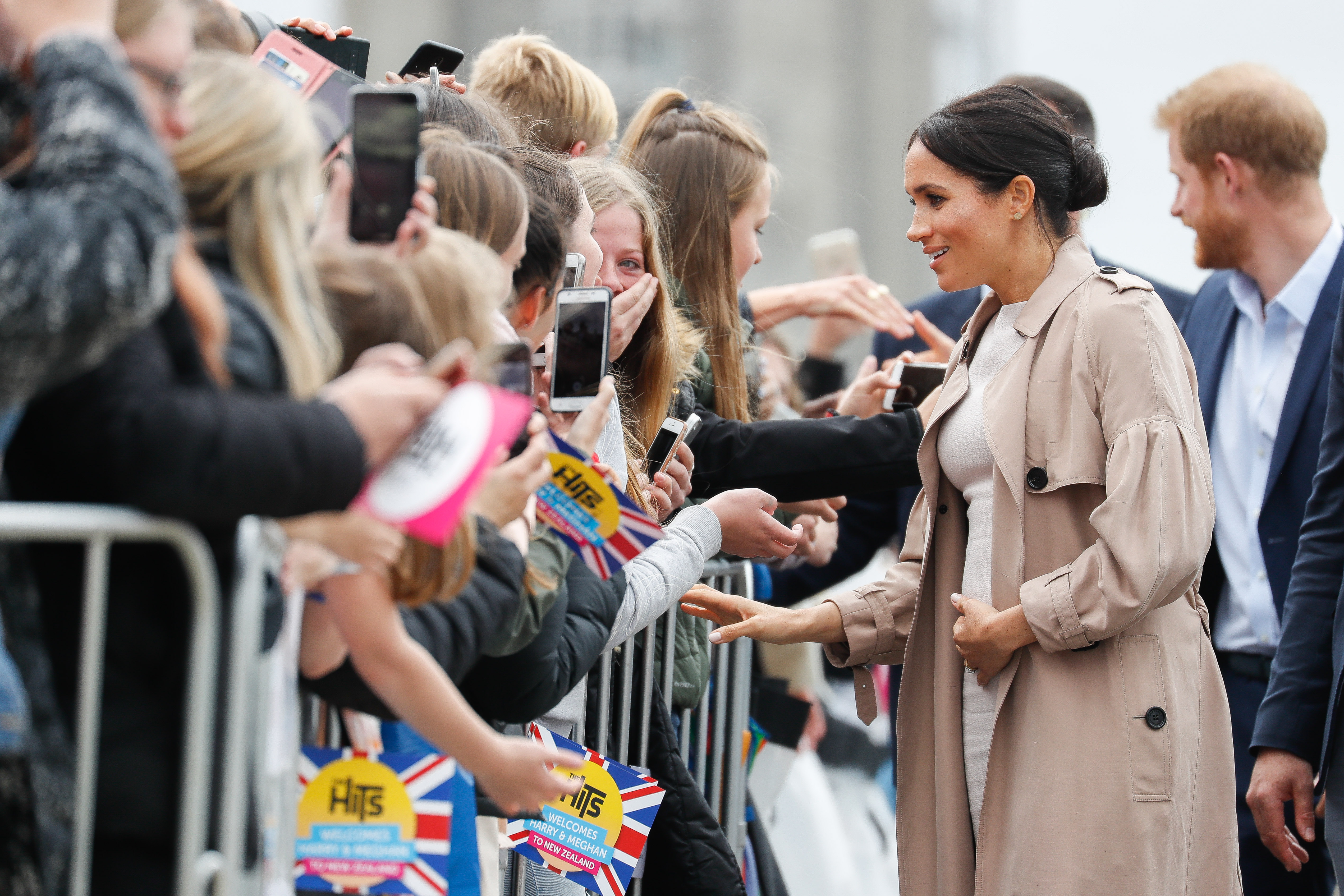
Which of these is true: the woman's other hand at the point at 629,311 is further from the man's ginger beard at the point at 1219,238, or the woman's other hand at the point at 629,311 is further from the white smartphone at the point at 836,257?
the white smartphone at the point at 836,257

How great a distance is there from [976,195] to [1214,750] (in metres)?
1.11

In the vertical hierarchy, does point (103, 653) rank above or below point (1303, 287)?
below

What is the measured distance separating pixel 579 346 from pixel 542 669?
0.53m

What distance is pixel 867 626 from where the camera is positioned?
2791 mm

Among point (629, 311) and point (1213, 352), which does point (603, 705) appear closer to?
point (629, 311)

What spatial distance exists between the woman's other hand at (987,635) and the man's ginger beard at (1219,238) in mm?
1664

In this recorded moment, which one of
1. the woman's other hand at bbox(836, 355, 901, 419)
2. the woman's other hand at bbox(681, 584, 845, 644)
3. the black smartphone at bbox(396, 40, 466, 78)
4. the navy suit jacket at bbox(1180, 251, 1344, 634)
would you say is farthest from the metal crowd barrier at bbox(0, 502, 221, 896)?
the navy suit jacket at bbox(1180, 251, 1344, 634)

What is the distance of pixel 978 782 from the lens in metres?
2.54

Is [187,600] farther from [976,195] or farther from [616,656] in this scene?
[976,195]

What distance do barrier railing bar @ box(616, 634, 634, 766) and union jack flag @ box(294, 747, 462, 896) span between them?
40.8 inches

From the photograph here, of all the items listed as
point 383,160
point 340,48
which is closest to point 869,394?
point 340,48

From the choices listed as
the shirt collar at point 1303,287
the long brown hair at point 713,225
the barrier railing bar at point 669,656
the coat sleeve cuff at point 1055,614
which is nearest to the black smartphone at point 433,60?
the long brown hair at point 713,225

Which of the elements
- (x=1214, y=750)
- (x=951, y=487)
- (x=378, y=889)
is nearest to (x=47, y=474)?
(x=378, y=889)

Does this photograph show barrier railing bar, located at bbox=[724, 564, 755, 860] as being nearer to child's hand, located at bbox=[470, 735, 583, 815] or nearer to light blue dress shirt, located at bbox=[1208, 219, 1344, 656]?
light blue dress shirt, located at bbox=[1208, 219, 1344, 656]
